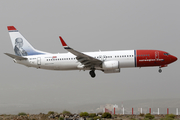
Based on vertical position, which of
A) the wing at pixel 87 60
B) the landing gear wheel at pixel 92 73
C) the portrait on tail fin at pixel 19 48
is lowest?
the landing gear wheel at pixel 92 73

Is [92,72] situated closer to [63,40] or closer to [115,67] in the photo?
[115,67]

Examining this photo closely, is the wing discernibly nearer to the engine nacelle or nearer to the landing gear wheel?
the engine nacelle

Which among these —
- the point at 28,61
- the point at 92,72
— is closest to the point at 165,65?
the point at 92,72

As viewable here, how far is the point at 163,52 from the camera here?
48.2 m

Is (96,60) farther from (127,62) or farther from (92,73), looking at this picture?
(127,62)

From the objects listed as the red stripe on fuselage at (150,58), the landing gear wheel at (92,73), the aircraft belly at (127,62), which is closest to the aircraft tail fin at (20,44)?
the landing gear wheel at (92,73)

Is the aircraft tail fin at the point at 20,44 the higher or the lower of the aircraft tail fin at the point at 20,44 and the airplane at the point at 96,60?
the higher

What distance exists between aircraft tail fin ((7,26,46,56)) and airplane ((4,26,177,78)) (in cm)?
103

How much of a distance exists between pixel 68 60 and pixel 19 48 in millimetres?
11903

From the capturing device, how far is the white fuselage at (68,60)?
156 feet

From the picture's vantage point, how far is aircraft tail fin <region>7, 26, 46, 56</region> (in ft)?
178

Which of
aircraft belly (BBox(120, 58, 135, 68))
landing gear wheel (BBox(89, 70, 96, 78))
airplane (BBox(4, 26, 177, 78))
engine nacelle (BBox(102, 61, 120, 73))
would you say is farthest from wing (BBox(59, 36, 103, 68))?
aircraft belly (BBox(120, 58, 135, 68))

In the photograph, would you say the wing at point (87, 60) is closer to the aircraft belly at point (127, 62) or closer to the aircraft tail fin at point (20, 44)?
the aircraft belly at point (127, 62)

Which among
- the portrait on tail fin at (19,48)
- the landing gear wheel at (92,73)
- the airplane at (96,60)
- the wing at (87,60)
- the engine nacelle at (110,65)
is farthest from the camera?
the portrait on tail fin at (19,48)
